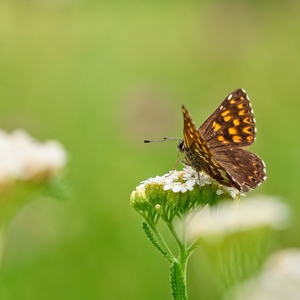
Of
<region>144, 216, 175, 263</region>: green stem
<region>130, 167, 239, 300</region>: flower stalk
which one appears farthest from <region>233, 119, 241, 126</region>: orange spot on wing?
<region>144, 216, 175, 263</region>: green stem

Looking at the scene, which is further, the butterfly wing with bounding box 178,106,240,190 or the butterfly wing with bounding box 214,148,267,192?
the butterfly wing with bounding box 214,148,267,192

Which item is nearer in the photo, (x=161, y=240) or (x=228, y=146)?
(x=161, y=240)

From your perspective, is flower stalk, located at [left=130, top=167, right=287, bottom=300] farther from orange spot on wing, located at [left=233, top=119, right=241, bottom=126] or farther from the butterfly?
orange spot on wing, located at [left=233, top=119, right=241, bottom=126]

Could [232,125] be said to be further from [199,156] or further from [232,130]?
[199,156]

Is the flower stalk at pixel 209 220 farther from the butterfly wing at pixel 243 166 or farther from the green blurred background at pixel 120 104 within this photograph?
the green blurred background at pixel 120 104

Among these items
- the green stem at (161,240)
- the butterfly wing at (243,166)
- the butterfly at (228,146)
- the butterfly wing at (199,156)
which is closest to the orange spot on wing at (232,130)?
the butterfly at (228,146)

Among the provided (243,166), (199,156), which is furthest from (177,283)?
(243,166)
